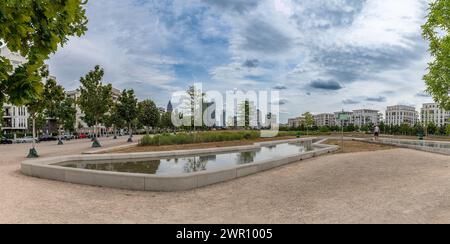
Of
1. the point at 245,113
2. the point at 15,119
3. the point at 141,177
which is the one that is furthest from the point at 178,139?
the point at 15,119

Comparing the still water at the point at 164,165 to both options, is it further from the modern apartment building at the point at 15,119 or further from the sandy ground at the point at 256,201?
the modern apartment building at the point at 15,119

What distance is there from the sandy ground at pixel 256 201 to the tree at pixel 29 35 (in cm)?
318

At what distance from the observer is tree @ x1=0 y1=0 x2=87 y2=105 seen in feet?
13.9

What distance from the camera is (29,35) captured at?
4887mm

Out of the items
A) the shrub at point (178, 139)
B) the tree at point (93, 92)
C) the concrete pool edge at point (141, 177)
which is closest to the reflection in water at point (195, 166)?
the concrete pool edge at point (141, 177)

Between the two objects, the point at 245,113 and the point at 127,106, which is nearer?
the point at 127,106

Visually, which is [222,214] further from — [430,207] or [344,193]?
[430,207]

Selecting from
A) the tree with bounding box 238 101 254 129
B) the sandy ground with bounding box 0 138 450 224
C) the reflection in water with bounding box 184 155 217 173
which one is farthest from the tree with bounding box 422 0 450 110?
the tree with bounding box 238 101 254 129

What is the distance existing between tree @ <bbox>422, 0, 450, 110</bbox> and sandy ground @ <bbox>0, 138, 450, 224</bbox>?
1167cm

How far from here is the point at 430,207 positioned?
697 cm

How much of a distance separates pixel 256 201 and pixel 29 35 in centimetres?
654

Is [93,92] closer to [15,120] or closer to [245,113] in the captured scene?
[245,113]
